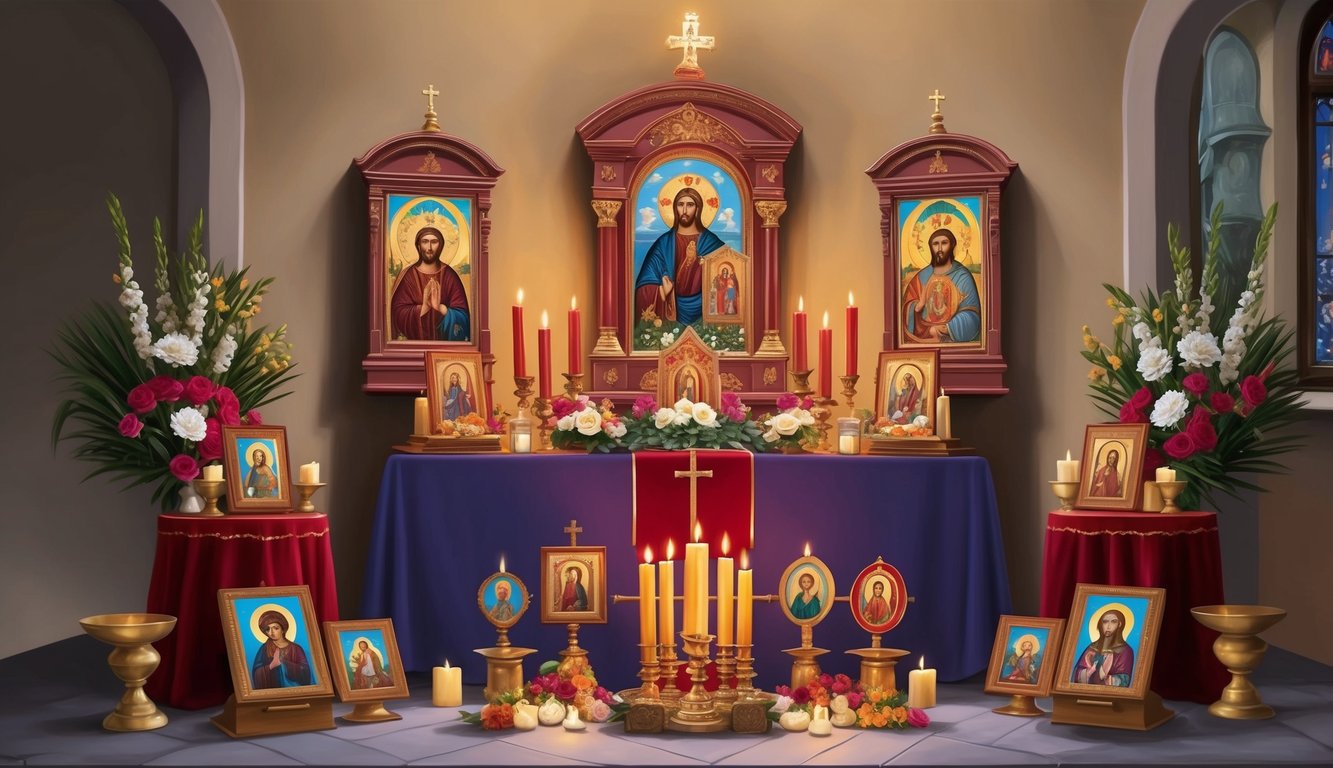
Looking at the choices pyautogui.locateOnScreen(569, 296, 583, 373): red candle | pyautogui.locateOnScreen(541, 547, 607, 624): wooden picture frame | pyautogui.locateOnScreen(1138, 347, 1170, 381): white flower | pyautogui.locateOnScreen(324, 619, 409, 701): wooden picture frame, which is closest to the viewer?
pyautogui.locateOnScreen(324, 619, 409, 701): wooden picture frame

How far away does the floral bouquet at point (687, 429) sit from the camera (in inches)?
232

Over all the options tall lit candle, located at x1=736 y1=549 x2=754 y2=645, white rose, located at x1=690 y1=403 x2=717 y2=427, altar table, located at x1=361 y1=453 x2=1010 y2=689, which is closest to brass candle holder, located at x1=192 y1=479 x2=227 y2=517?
altar table, located at x1=361 y1=453 x2=1010 y2=689

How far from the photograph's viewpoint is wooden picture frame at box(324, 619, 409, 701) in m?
4.99

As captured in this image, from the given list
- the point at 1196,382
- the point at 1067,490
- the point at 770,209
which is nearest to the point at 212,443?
the point at 770,209

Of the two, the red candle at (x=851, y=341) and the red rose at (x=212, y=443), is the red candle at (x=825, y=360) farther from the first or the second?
the red rose at (x=212, y=443)

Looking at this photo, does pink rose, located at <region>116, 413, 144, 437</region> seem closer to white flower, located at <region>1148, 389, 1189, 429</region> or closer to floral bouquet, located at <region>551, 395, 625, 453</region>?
floral bouquet, located at <region>551, 395, 625, 453</region>

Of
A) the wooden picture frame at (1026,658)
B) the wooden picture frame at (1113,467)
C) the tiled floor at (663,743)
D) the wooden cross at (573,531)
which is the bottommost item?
the tiled floor at (663,743)

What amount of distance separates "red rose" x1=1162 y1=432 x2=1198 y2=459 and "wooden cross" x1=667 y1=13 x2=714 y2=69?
2.97 m

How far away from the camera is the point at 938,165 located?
6555 millimetres

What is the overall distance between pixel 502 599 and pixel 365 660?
0.60 metres

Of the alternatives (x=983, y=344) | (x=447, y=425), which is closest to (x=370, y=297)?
(x=447, y=425)

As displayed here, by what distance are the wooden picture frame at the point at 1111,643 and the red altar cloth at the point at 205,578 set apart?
304 cm

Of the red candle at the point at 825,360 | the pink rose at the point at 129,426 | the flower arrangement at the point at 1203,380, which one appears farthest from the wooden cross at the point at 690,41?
the pink rose at the point at 129,426

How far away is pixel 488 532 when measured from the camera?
580cm
